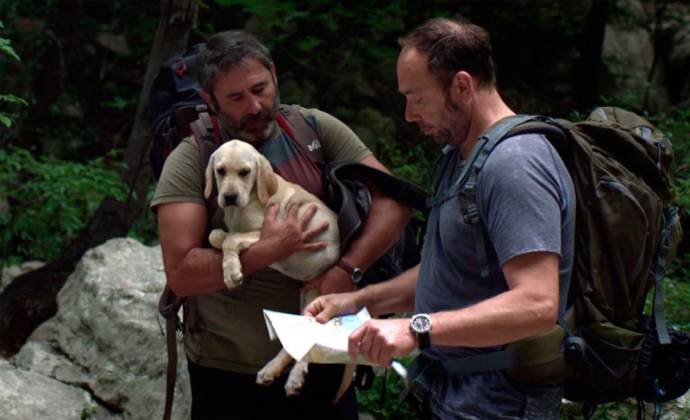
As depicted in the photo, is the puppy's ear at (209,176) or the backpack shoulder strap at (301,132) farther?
the backpack shoulder strap at (301,132)

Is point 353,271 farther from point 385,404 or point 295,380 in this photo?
point 385,404

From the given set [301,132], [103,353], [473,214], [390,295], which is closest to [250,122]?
[301,132]

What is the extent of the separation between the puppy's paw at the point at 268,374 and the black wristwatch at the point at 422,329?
3.55 ft

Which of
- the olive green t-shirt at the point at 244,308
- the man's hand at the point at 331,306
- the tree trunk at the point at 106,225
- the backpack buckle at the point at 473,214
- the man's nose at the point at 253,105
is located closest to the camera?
the backpack buckle at the point at 473,214

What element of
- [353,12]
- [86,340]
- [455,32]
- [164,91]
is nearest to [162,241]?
[164,91]

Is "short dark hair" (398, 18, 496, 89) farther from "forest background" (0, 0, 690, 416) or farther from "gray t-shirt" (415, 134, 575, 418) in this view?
"forest background" (0, 0, 690, 416)

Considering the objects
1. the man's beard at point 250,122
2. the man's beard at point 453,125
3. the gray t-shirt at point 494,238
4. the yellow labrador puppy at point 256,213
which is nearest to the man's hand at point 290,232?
the yellow labrador puppy at point 256,213

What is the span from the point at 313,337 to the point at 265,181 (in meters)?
0.90

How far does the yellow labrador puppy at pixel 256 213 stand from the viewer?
10.3 ft

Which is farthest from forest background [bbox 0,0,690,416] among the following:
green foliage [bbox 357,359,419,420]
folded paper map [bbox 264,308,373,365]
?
folded paper map [bbox 264,308,373,365]

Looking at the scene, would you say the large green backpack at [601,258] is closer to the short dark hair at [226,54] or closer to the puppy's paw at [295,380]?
the puppy's paw at [295,380]

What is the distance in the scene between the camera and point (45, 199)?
774 cm

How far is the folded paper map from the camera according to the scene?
244 centimetres

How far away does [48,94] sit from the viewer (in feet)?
30.8
